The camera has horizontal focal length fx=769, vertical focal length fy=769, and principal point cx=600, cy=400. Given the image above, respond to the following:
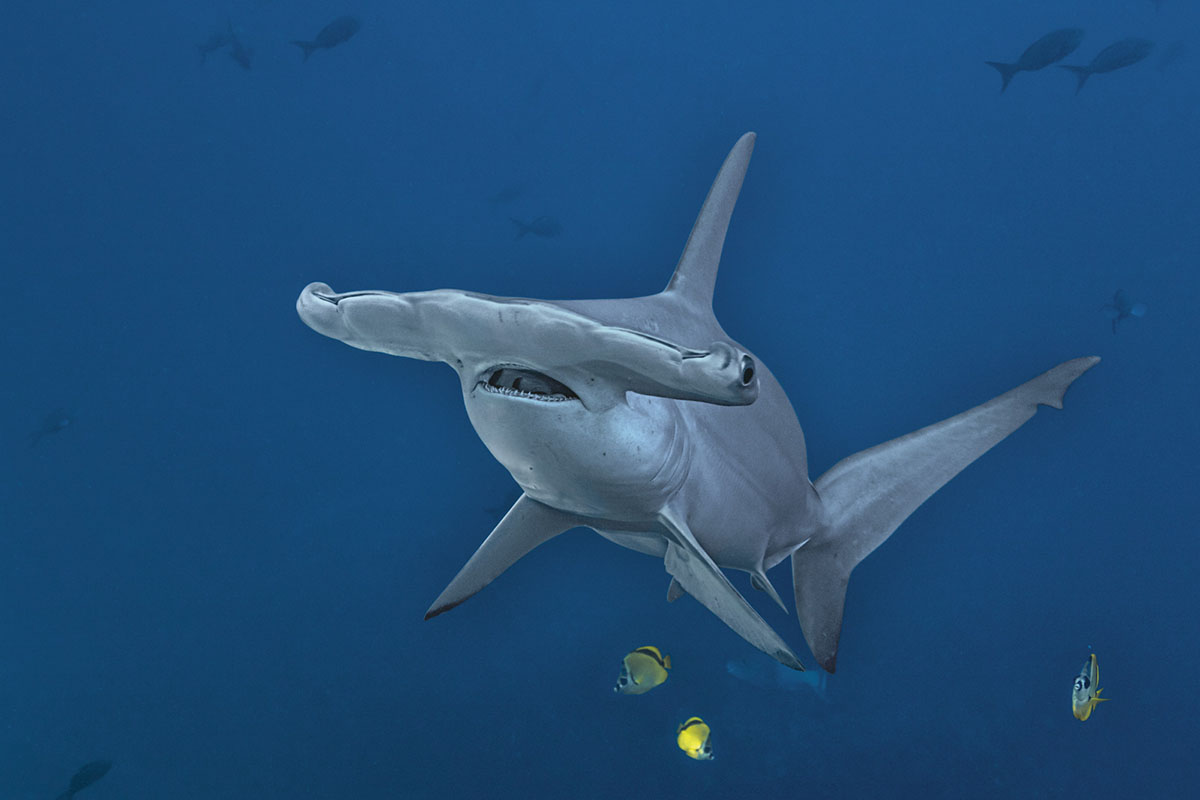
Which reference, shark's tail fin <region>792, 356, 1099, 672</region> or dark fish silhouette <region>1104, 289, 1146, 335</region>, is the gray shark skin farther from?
dark fish silhouette <region>1104, 289, 1146, 335</region>

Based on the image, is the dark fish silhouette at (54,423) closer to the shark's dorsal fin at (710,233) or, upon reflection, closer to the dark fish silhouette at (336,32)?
the dark fish silhouette at (336,32)

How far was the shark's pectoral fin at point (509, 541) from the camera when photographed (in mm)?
1683

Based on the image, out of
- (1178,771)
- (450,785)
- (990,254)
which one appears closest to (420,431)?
→ (450,785)

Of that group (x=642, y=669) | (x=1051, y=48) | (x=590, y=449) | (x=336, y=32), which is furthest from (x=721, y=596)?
(x=336, y=32)

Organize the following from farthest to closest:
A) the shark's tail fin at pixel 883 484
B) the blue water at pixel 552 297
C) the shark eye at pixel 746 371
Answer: the blue water at pixel 552 297 → the shark's tail fin at pixel 883 484 → the shark eye at pixel 746 371

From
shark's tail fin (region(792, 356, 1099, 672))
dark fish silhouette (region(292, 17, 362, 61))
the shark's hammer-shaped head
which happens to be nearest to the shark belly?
the shark's hammer-shaped head

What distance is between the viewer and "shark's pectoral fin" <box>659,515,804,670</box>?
4.85 ft

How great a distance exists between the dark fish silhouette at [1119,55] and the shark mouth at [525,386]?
2.94m

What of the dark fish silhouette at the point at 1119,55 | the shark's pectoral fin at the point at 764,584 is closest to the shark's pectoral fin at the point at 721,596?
the shark's pectoral fin at the point at 764,584

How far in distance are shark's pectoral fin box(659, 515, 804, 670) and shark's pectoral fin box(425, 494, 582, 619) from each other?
0.24m

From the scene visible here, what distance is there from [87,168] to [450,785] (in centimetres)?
386

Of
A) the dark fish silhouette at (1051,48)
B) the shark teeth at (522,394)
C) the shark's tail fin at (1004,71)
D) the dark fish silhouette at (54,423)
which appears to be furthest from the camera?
the dark fish silhouette at (54,423)

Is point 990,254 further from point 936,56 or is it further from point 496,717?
point 496,717

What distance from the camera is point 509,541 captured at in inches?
70.6
